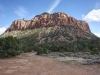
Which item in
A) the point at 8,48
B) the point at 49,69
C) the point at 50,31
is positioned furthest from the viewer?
the point at 50,31

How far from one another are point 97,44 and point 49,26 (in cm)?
5019

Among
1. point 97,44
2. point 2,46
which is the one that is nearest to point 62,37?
point 97,44

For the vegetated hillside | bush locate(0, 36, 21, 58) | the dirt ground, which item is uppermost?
the vegetated hillside

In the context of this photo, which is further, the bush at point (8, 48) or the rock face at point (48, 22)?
the rock face at point (48, 22)

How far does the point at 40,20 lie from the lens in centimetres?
10419

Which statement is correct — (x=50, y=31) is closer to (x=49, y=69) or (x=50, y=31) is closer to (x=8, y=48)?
(x=8, y=48)

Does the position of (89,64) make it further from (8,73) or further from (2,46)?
(2,46)

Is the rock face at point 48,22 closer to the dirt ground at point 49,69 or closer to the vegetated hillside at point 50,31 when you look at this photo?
the vegetated hillside at point 50,31

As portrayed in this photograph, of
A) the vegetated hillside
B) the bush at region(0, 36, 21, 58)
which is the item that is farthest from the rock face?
the bush at region(0, 36, 21, 58)

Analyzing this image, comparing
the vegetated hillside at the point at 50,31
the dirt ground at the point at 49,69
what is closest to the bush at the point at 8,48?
the dirt ground at the point at 49,69

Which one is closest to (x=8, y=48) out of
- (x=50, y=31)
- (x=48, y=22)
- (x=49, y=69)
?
(x=49, y=69)

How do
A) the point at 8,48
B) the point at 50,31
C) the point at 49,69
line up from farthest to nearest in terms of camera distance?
the point at 50,31, the point at 8,48, the point at 49,69

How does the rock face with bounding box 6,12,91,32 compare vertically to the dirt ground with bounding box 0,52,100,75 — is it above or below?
above

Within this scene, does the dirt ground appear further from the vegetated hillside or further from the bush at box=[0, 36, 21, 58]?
the vegetated hillside
